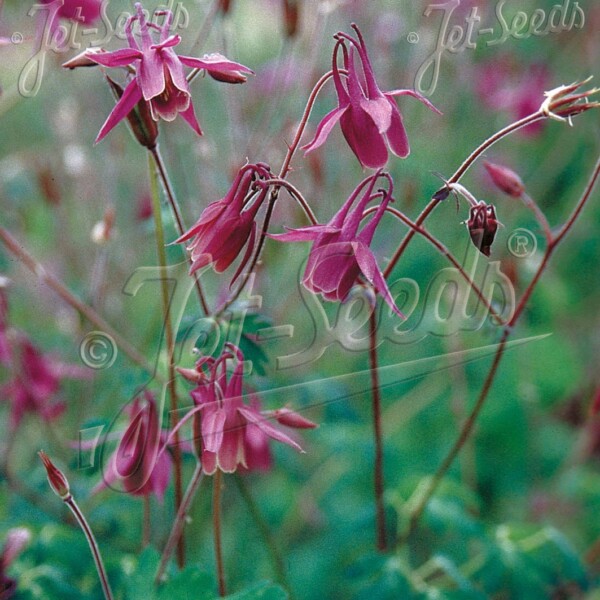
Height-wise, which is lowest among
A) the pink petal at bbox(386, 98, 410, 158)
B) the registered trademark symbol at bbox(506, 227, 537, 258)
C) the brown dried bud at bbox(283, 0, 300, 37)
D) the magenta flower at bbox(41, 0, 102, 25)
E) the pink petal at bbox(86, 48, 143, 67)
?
the registered trademark symbol at bbox(506, 227, 537, 258)

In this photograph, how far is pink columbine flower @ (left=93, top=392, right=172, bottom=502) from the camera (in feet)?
1.79

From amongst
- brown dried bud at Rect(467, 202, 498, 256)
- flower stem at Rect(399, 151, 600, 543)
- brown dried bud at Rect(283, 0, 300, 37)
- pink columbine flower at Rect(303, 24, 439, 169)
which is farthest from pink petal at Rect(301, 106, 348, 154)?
brown dried bud at Rect(283, 0, 300, 37)

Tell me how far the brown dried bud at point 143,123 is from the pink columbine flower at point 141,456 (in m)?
0.20

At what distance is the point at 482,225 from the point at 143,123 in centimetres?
→ 24

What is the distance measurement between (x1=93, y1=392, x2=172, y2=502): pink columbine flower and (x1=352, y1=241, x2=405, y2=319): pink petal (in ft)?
0.70

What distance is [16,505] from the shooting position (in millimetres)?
791

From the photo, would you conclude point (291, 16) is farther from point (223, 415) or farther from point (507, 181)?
point (223, 415)

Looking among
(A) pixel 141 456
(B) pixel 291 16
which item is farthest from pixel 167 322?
(B) pixel 291 16

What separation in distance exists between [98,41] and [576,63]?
100 cm

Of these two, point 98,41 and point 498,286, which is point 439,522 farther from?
point 98,41

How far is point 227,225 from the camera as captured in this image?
46 centimetres

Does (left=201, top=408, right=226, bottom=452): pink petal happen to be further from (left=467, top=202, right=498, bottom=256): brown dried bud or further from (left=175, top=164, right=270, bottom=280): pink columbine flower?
(left=467, top=202, right=498, bottom=256): brown dried bud

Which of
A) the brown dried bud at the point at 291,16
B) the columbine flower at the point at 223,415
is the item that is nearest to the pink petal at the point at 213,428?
the columbine flower at the point at 223,415

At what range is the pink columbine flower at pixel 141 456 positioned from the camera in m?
0.54
